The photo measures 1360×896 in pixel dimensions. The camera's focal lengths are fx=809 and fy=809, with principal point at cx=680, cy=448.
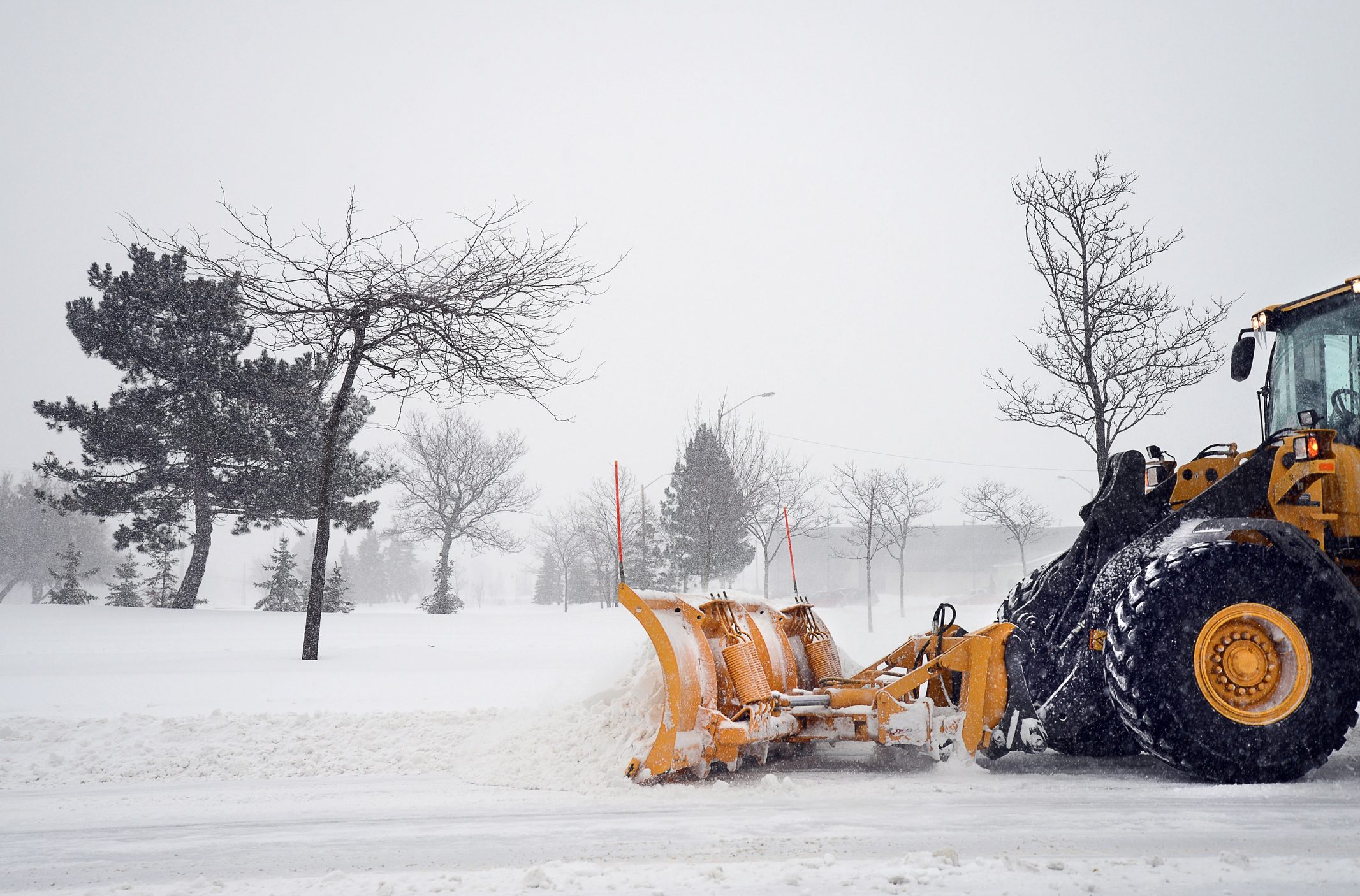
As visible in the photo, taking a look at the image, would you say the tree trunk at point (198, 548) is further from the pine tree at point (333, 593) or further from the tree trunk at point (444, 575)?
the tree trunk at point (444, 575)

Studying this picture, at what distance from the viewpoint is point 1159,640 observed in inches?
166

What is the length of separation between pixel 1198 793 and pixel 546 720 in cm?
393

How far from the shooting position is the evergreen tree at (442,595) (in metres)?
35.0

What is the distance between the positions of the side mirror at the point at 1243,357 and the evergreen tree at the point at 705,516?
55.3ft

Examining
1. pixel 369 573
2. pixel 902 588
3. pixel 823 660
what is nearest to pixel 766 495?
pixel 902 588

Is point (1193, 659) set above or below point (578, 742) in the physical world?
above

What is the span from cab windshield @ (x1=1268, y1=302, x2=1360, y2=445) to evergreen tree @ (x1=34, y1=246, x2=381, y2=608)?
69.7 feet

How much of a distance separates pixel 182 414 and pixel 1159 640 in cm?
2410

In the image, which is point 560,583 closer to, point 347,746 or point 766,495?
point 766,495

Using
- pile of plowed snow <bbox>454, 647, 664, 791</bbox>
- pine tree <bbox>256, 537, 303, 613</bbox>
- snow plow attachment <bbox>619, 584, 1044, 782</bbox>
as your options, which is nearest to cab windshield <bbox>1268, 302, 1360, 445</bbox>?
snow plow attachment <bbox>619, 584, 1044, 782</bbox>

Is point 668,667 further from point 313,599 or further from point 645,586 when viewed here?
point 645,586

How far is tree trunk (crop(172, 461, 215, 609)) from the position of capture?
907 inches

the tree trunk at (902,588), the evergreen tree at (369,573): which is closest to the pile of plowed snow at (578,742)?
the tree trunk at (902,588)

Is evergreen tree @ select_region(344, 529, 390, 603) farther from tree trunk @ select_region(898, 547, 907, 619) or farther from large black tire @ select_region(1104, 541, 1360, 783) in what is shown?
large black tire @ select_region(1104, 541, 1360, 783)
